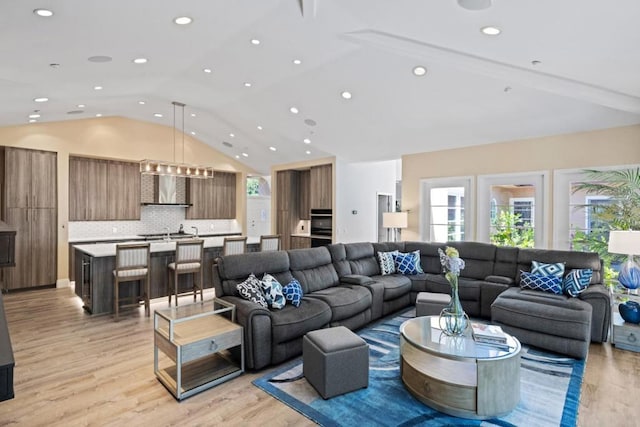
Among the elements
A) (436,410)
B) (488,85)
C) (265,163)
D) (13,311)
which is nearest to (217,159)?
(265,163)

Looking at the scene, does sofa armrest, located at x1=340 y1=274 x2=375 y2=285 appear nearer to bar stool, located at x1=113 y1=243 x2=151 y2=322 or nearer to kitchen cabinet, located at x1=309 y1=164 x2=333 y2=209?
bar stool, located at x1=113 y1=243 x2=151 y2=322

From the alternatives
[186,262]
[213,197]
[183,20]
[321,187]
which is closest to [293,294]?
[186,262]

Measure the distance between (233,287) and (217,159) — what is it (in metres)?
6.48

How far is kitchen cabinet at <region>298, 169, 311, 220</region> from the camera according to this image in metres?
9.38

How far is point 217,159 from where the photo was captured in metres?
9.56

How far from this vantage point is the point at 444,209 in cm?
682

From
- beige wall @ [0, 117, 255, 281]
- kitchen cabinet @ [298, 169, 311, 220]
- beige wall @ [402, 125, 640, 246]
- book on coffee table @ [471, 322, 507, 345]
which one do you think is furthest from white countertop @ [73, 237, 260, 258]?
book on coffee table @ [471, 322, 507, 345]

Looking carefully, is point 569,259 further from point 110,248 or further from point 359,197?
point 110,248

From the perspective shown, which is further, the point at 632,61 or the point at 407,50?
the point at 407,50

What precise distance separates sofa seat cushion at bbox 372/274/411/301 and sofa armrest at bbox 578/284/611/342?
2.13 m

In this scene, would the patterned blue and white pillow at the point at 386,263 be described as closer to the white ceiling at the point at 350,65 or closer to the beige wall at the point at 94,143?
the white ceiling at the point at 350,65

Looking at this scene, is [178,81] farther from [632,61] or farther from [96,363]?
[632,61]

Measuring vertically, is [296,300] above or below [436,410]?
above

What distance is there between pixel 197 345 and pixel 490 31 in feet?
12.2
